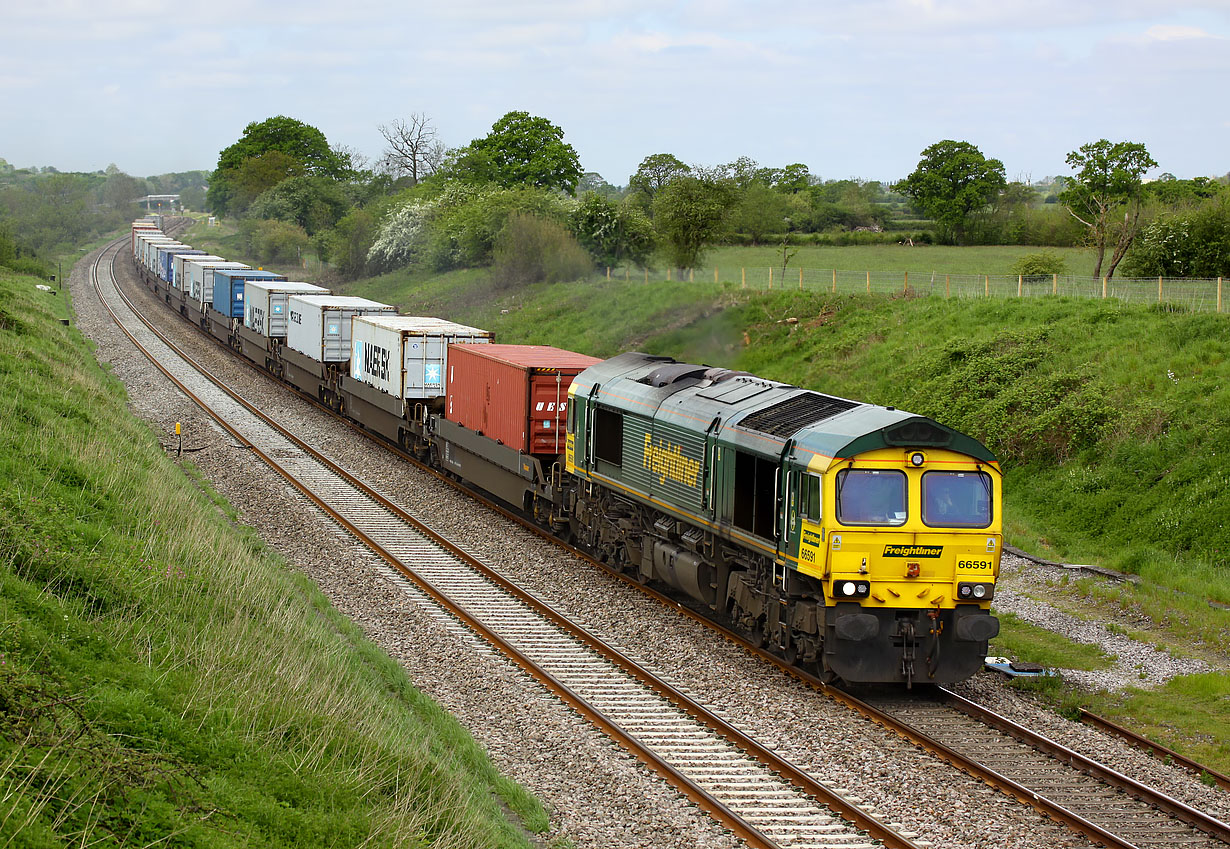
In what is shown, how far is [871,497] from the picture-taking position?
540 inches

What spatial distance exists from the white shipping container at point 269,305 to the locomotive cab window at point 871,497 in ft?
108

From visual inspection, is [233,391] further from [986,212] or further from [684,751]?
[986,212]

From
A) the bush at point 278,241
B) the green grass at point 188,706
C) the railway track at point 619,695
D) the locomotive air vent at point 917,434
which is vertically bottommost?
the railway track at point 619,695

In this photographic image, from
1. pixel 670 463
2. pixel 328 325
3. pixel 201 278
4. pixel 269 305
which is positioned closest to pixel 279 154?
pixel 201 278

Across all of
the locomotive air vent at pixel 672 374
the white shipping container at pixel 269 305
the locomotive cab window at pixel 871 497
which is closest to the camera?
the locomotive cab window at pixel 871 497

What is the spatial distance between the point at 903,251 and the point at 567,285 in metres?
21.0

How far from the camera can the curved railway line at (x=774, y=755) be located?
1050 centimetres

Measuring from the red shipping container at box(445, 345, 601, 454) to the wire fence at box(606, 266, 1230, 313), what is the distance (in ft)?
54.1

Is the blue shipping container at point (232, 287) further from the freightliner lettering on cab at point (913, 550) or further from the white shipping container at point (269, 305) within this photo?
the freightliner lettering on cab at point (913, 550)

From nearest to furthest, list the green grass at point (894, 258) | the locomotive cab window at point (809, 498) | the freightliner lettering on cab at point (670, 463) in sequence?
1. the locomotive cab window at point (809, 498)
2. the freightliner lettering on cab at point (670, 463)
3. the green grass at point (894, 258)

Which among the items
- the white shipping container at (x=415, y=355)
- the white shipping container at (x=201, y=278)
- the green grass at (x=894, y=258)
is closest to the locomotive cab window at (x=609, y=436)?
the white shipping container at (x=415, y=355)

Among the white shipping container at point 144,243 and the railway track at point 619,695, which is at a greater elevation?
the white shipping container at point 144,243

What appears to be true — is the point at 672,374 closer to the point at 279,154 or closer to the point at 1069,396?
the point at 1069,396

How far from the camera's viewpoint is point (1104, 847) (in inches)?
400
